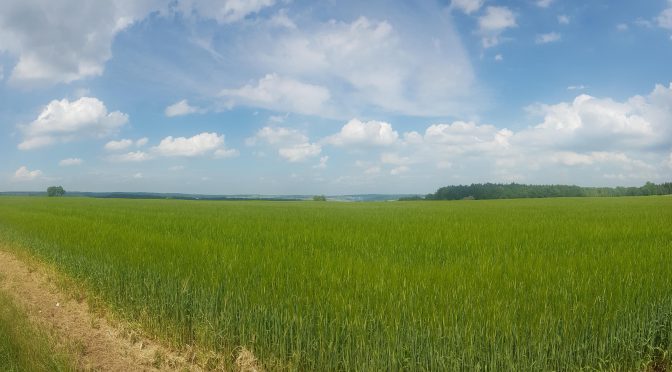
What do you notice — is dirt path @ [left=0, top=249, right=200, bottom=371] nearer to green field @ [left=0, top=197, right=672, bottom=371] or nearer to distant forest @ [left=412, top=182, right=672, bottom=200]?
green field @ [left=0, top=197, right=672, bottom=371]

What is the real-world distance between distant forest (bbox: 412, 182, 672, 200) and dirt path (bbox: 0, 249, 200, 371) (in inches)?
3077

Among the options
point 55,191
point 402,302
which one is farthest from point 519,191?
point 55,191

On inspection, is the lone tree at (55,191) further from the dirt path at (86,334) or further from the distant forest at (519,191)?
the dirt path at (86,334)

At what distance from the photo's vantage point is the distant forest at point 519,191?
81.9 metres

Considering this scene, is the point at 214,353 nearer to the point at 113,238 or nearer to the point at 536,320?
the point at 536,320

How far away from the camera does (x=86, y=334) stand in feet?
18.0

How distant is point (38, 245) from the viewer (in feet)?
34.0

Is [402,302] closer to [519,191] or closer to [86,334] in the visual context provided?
[86,334]

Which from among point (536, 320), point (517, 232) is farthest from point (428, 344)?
point (517, 232)

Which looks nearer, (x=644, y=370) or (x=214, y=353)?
(x=644, y=370)

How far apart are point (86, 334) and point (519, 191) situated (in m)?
88.2

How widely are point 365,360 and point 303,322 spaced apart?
0.70 meters

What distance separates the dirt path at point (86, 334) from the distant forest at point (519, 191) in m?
78.2

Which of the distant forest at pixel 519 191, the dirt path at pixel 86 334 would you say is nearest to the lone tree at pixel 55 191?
the distant forest at pixel 519 191
